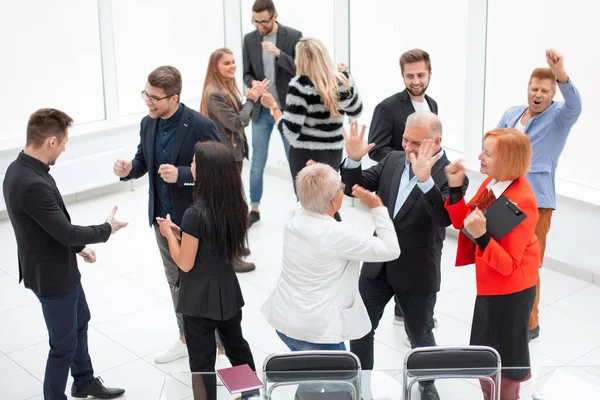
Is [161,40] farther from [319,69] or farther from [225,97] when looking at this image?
[319,69]

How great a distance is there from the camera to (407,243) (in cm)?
427

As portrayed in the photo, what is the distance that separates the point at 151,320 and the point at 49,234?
1.78 metres

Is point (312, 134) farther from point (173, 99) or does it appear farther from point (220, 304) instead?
point (220, 304)

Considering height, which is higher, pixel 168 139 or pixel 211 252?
pixel 168 139

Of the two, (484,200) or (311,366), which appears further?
(484,200)

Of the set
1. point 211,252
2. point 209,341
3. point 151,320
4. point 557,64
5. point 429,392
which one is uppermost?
point 557,64

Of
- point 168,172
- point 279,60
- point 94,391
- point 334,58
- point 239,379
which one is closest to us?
point 239,379

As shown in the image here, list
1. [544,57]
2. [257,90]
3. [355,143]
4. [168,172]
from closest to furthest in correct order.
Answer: [355,143], [168,172], [257,90], [544,57]

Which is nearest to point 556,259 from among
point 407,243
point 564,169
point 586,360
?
point 564,169

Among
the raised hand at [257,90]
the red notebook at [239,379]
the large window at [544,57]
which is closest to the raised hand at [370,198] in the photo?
the red notebook at [239,379]

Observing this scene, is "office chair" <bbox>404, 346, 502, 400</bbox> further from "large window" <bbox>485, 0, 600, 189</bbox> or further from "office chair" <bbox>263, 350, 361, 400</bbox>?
"large window" <bbox>485, 0, 600, 189</bbox>

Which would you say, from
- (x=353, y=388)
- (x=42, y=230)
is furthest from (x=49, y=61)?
(x=353, y=388)

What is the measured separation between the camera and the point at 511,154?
3777 mm

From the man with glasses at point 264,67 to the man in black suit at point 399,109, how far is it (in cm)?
210
